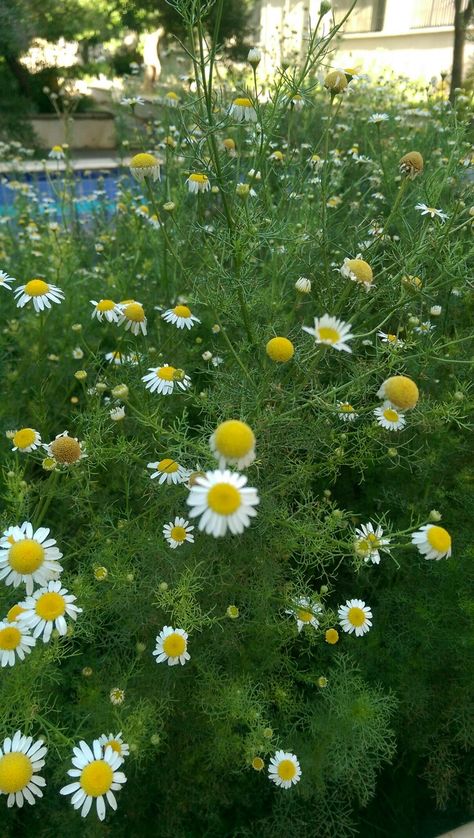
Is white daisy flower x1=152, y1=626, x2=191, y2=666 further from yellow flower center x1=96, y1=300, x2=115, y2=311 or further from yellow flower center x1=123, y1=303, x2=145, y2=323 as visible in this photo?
yellow flower center x1=96, y1=300, x2=115, y2=311

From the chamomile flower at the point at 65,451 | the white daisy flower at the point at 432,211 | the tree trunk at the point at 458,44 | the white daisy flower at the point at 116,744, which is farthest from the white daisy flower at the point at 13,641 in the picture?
the tree trunk at the point at 458,44

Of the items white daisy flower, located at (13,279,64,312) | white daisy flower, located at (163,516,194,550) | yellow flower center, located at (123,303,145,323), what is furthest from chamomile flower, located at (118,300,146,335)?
white daisy flower, located at (163,516,194,550)

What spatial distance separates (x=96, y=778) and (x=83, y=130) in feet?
41.7

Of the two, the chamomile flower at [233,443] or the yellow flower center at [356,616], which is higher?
the chamomile flower at [233,443]

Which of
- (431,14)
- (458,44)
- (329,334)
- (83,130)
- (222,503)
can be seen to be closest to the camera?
(222,503)

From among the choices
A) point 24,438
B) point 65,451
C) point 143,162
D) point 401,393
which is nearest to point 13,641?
point 65,451

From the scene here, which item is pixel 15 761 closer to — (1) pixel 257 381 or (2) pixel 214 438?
(2) pixel 214 438

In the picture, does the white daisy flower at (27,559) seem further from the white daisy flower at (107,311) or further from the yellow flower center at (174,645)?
the white daisy flower at (107,311)

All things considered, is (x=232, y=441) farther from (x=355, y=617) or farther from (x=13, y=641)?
(x=355, y=617)

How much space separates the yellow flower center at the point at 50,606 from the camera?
125 cm

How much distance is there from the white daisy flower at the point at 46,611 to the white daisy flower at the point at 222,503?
45 cm

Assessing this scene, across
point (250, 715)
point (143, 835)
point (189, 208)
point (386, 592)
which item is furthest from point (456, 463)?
point (189, 208)

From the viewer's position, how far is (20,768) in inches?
46.1

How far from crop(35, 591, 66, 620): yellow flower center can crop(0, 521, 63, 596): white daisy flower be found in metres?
0.04
